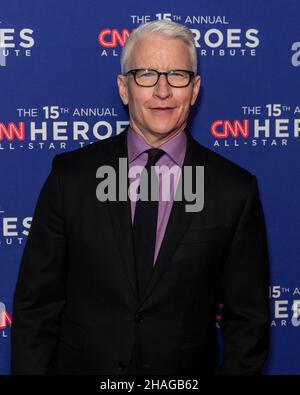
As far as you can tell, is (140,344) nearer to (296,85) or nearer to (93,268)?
(93,268)

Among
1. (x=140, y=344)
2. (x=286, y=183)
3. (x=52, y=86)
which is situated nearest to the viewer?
(x=140, y=344)

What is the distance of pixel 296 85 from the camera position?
1949 millimetres

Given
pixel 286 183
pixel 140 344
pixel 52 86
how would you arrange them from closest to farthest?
1. pixel 140 344
2. pixel 52 86
3. pixel 286 183

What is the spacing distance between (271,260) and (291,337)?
0.27 m

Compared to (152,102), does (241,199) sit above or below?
below

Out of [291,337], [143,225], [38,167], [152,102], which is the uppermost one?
[152,102]

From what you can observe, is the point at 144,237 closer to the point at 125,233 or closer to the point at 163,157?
the point at 125,233

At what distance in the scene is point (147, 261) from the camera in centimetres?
153

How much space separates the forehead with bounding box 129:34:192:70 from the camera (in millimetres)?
1539

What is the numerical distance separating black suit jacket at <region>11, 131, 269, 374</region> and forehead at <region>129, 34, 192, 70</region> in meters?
0.22

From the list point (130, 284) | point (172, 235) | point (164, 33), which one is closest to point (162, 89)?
point (164, 33)

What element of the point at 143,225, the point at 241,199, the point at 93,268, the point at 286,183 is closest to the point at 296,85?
the point at 286,183

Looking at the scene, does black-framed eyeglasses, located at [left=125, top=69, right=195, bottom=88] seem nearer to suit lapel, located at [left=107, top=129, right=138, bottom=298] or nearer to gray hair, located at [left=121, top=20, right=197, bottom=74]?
gray hair, located at [left=121, top=20, right=197, bottom=74]

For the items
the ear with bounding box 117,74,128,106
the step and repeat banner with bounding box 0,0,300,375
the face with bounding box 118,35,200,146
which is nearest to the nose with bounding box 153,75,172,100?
the face with bounding box 118,35,200,146
